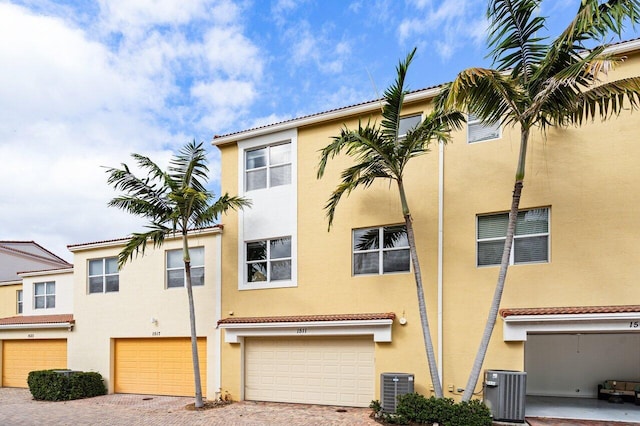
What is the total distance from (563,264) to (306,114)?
8011mm

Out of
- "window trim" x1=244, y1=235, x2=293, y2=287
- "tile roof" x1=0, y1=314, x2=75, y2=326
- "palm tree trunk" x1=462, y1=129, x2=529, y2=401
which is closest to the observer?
"palm tree trunk" x1=462, y1=129, x2=529, y2=401

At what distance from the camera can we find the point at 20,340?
61.5 feet

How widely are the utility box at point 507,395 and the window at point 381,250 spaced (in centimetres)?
344

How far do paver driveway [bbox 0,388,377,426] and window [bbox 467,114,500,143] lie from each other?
748 cm

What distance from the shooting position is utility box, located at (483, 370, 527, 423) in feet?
31.9

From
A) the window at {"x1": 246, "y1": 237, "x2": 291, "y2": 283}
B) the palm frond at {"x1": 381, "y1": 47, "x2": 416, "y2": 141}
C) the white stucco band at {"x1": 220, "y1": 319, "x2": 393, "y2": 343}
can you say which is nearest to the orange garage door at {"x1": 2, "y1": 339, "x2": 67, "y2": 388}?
the white stucco band at {"x1": 220, "y1": 319, "x2": 393, "y2": 343}

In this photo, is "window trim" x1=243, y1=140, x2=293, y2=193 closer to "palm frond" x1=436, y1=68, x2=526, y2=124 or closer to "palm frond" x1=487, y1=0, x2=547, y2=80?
"palm frond" x1=436, y1=68, x2=526, y2=124

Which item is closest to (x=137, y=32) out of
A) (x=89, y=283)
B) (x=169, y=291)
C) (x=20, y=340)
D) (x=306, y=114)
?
(x=306, y=114)

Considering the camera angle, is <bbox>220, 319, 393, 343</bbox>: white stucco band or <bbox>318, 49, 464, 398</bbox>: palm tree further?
<bbox>220, 319, 393, 343</bbox>: white stucco band

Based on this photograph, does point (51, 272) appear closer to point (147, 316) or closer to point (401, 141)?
point (147, 316)

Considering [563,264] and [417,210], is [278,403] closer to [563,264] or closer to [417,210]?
[417,210]

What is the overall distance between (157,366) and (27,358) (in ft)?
23.2

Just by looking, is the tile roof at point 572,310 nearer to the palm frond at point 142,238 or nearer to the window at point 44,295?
the palm frond at point 142,238

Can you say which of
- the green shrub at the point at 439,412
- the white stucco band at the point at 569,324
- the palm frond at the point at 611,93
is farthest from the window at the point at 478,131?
the green shrub at the point at 439,412
